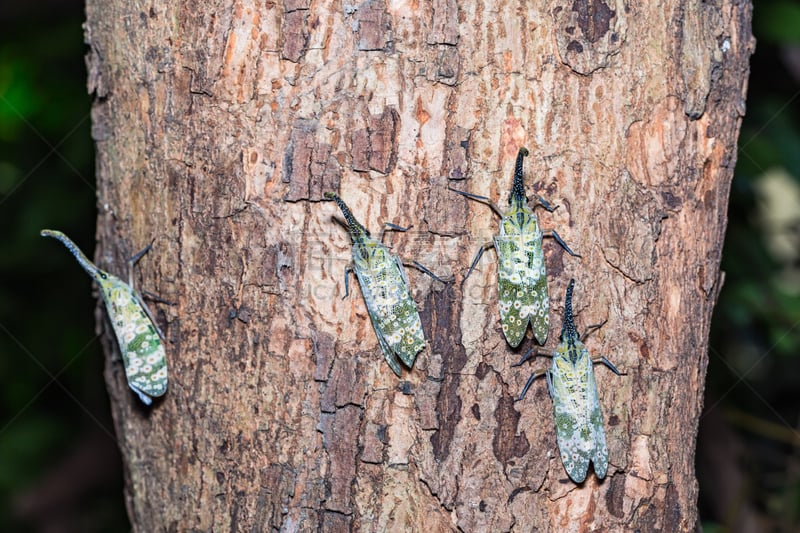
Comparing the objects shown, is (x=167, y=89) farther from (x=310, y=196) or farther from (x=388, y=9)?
(x=388, y=9)

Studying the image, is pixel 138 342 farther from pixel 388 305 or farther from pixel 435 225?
pixel 435 225

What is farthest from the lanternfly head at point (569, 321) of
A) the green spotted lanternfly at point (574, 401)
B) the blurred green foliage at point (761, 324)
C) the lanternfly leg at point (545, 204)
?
the blurred green foliage at point (761, 324)

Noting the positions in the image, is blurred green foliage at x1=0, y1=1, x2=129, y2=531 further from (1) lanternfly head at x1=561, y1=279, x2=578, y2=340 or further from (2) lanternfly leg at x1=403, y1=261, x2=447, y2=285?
(1) lanternfly head at x1=561, y1=279, x2=578, y2=340

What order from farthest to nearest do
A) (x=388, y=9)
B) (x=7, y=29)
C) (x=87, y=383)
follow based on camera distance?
(x=87, y=383)
(x=7, y=29)
(x=388, y=9)

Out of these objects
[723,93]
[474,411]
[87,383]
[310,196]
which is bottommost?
[87,383]

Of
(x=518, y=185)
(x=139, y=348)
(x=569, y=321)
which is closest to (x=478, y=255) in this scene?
(x=518, y=185)

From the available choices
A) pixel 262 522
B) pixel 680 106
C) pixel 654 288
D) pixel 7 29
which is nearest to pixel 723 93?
pixel 680 106
